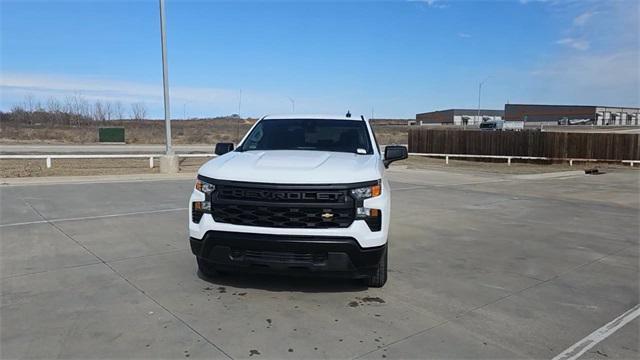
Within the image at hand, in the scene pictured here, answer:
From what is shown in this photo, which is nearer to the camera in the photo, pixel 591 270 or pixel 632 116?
pixel 591 270

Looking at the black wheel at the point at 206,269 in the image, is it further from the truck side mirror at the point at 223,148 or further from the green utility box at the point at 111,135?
the green utility box at the point at 111,135

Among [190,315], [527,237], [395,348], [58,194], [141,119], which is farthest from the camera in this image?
[141,119]

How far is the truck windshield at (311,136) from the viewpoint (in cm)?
602

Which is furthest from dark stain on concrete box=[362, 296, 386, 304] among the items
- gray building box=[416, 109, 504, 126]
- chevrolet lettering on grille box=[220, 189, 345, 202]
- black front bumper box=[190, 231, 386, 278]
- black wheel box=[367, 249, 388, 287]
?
gray building box=[416, 109, 504, 126]

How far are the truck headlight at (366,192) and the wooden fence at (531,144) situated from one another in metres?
34.6

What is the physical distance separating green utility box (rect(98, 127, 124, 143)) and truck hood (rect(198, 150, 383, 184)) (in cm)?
5426

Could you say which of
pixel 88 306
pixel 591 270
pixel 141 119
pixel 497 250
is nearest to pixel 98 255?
pixel 88 306

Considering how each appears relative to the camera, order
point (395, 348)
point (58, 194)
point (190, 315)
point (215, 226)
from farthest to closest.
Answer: point (58, 194) < point (215, 226) < point (190, 315) < point (395, 348)

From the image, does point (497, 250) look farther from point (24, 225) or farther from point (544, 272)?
point (24, 225)

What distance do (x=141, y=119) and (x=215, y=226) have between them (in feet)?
435

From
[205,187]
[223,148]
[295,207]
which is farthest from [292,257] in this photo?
[223,148]

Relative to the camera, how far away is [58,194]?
40.5ft

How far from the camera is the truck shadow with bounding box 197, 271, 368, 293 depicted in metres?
5.13

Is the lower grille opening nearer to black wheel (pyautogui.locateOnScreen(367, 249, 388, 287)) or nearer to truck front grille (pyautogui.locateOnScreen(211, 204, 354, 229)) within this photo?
truck front grille (pyautogui.locateOnScreen(211, 204, 354, 229))
